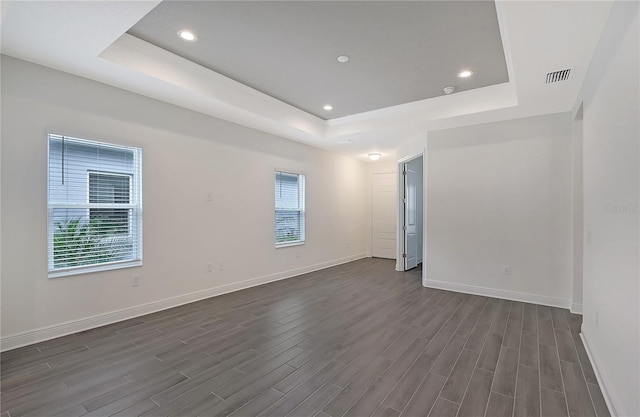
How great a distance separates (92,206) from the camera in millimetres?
3289

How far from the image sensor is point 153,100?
3.80 metres

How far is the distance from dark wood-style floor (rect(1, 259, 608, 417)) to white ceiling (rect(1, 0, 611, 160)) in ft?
8.84

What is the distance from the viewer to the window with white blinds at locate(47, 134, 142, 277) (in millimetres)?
3074

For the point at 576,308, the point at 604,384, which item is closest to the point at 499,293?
the point at 576,308

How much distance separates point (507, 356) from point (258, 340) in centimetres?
233

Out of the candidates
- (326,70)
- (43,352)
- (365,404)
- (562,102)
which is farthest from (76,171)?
(562,102)

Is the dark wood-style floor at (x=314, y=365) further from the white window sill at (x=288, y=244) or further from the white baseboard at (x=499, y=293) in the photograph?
the white window sill at (x=288, y=244)

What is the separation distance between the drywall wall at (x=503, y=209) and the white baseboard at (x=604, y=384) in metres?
1.59

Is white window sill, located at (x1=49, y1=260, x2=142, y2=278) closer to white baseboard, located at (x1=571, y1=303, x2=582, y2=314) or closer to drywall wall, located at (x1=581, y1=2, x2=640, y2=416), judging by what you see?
drywall wall, located at (x1=581, y1=2, x2=640, y2=416)

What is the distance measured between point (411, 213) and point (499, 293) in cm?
264

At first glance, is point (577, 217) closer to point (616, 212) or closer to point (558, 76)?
point (558, 76)

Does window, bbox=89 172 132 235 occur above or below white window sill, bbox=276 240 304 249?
above

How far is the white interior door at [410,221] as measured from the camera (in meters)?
6.49

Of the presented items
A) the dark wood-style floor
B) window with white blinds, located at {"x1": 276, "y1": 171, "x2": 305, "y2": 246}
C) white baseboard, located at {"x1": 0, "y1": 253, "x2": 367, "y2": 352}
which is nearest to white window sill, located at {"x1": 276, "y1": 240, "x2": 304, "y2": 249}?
window with white blinds, located at {"x1": 276, "y1": 171, "x2": 305, "y2": 246}
